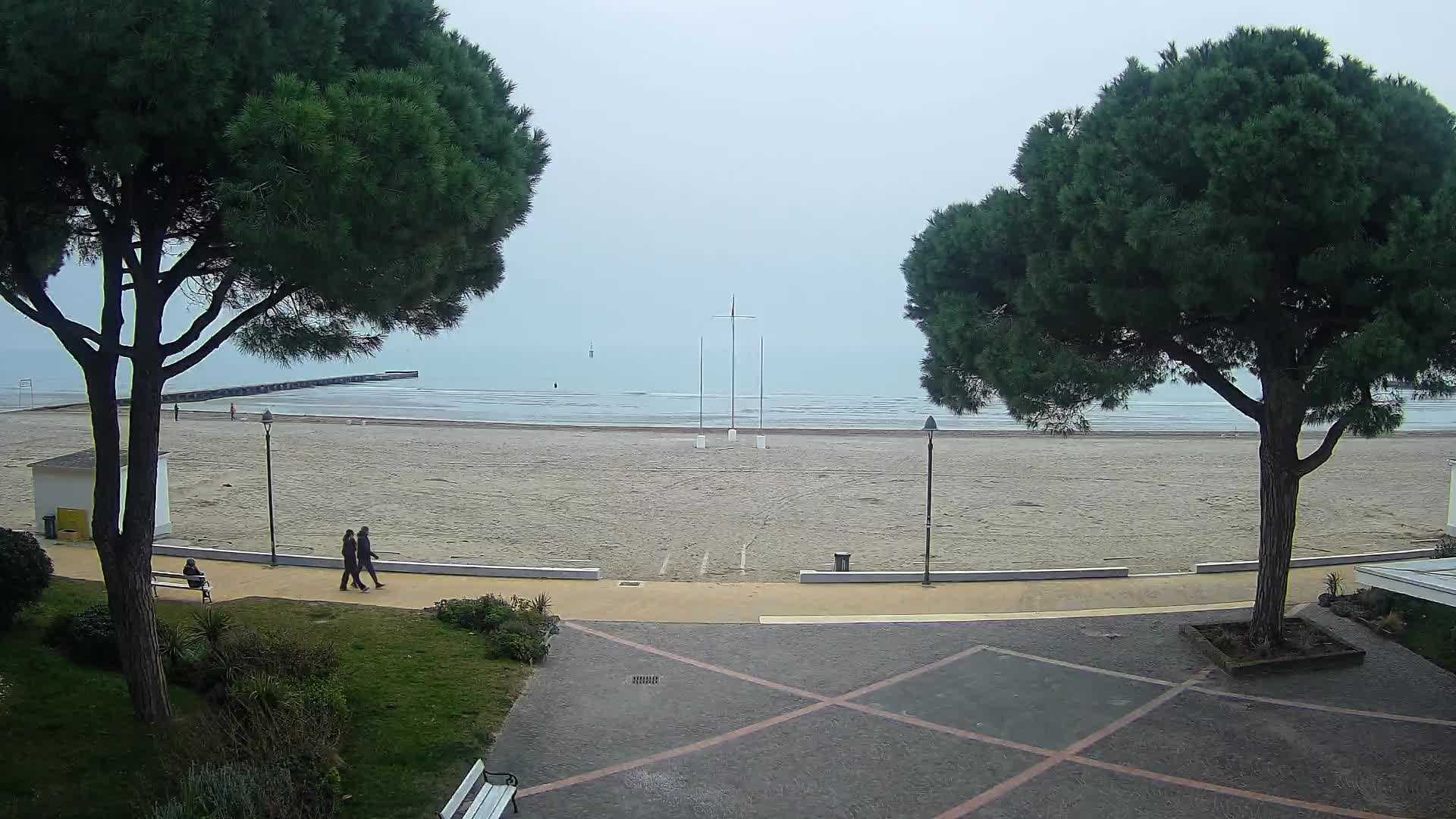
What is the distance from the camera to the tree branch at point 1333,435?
10.4 m

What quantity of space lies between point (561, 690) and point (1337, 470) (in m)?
34.1

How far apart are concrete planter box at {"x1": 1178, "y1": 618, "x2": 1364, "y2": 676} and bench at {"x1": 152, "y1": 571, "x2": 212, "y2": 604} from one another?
14.8 m

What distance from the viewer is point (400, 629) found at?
1305 centimetres

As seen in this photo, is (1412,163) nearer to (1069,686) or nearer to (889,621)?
(1069,686)

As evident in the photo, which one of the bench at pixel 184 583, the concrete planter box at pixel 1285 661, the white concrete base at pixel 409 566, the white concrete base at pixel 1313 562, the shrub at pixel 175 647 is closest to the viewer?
the shrub at pixel 175 647

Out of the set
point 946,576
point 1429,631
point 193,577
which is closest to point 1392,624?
point 1429,631

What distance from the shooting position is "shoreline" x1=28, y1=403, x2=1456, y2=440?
161 ft

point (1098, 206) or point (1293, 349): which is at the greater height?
point (1098, 206)

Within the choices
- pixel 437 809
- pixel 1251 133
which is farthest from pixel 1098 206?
pixel 437 809

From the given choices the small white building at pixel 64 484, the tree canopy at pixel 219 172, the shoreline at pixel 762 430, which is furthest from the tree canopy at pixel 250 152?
the shoreline at pixel 762 430

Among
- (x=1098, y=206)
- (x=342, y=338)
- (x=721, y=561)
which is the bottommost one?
(x=721, y=561)

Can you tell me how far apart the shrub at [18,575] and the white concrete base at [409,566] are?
733cm

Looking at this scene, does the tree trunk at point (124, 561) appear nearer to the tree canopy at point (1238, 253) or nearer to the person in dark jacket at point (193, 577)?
the person in dark jacket at point (193, 577)

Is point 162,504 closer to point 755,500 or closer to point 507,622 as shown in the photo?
point 507,622
